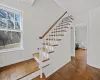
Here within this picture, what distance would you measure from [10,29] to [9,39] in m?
0.37

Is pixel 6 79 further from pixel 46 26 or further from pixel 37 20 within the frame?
pixel 46 26

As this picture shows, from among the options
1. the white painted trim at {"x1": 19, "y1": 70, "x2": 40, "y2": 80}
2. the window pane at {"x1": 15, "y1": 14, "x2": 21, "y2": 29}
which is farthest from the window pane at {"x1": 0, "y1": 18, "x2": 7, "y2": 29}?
the white painted trim at {"x1": 19, "y1": 70, "x2": 40, "y2": 80}

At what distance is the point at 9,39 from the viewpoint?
3178mm

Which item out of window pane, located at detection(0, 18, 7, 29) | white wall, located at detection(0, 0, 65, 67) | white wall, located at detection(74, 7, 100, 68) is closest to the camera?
window pane, located at detection(0, 18, 7, 29)

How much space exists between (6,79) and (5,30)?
1636 millimetres

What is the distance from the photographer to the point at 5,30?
3.00 m

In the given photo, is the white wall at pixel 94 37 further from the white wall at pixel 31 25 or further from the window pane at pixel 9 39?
the window pane at pixel 9 39

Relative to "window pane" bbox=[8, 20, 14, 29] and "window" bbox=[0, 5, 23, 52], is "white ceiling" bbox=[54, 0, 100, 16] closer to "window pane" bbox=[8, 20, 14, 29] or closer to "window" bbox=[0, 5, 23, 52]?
"window" bbox=[0, 5, 23, 52]

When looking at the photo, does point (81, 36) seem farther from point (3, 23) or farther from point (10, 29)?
point (3, 23)

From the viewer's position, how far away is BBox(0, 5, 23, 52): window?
296 cm

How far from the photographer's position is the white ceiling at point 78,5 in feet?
12.9

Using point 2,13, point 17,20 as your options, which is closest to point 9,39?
point 17,20

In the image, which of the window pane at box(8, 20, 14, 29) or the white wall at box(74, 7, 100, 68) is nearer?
the window pane at box(8, 20, 14, 29)

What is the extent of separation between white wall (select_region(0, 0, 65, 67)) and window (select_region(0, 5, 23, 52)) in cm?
18
